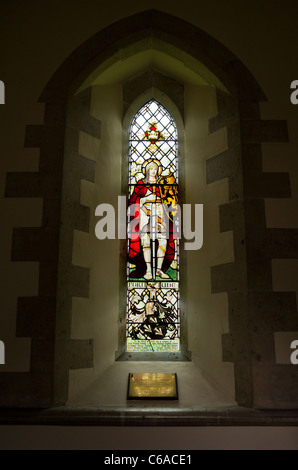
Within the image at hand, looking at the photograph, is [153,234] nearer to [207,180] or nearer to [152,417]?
[207,180]

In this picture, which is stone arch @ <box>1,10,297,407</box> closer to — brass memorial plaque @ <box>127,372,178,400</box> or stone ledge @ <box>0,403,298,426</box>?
stone ledge @ <box>0,403,298,426</box>

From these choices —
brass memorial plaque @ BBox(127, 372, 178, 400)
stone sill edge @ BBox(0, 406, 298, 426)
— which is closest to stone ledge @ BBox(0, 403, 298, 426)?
stone sill edge @ BBox(0, 406, 298, 426)

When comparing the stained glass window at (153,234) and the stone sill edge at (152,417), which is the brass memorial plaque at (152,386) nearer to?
the stone sill edge at (152,417)

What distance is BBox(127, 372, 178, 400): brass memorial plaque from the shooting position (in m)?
3.17

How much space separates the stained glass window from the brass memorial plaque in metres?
0.36

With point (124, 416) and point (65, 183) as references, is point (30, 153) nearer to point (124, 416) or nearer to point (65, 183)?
point (65, 183)

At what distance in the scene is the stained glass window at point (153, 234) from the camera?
148 inches

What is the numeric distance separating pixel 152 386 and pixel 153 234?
1.34 m

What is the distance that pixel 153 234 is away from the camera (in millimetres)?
3996

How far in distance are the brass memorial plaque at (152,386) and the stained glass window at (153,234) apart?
357 millimetres

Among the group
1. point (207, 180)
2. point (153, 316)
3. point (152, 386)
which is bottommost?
point (152, 386)

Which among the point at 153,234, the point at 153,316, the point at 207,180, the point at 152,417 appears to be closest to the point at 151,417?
the point at 152,417

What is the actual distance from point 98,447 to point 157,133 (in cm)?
280
